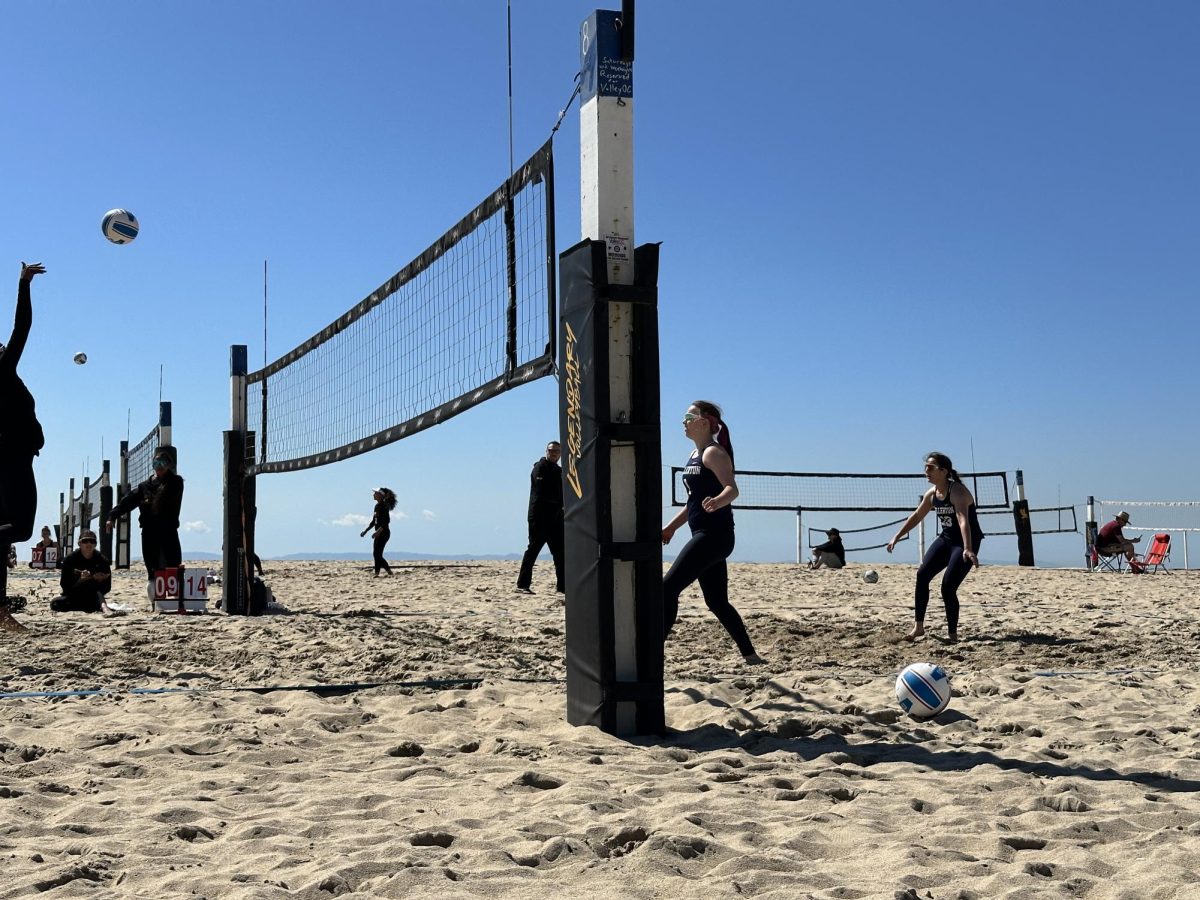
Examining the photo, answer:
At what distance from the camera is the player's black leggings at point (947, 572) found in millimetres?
7449

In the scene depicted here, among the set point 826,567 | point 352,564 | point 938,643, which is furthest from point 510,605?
point 352,564

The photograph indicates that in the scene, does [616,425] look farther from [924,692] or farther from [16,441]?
[16,441]

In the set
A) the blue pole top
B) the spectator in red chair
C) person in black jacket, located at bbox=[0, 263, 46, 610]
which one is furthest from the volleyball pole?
the spectator in red chair

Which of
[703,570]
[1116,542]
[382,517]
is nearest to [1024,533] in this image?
[1116,542]

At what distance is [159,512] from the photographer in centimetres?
1029

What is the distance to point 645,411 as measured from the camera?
4.64 meters

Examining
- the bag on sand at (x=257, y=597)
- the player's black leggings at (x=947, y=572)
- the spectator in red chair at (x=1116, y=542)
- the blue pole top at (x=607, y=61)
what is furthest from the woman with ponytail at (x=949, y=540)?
the spectator in red chair at (x=1116, y=542)

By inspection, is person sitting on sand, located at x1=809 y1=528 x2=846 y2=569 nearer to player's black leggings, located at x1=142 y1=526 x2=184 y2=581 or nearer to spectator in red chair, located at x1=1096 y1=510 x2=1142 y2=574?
spectator in red chair, located at x1=1096 y1=510 x2=1142 y2=574

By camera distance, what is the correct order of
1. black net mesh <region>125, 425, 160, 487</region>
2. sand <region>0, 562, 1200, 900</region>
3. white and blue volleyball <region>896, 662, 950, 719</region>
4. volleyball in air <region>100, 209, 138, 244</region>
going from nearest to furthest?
1. sand <region>0, 562, 1200, 900</region>
2. white and blue volleyball <region>896, 662, 950, 719</region>
3. volleyball in air <region>100, 209, 138, 244</region>
4. black net mesh <region>125, 425, 160, 487</region>

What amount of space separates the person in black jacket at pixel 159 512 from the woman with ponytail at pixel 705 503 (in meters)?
5.91

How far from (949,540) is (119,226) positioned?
732 centimetres

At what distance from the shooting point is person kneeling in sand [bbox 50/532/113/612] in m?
9.79

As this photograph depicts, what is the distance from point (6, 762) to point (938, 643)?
222 inches

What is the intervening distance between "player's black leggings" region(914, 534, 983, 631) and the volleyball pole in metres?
3.44
